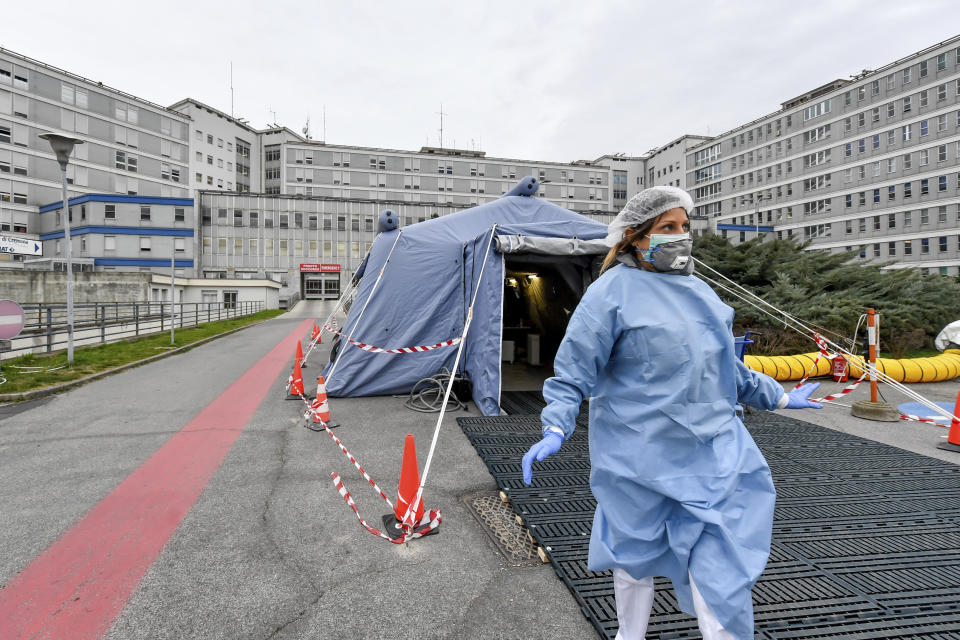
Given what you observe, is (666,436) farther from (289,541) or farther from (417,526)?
(289,541)

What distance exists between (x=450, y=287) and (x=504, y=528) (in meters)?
4.80

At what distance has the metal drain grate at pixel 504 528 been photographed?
312 centimetres

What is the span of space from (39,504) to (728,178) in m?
73.7

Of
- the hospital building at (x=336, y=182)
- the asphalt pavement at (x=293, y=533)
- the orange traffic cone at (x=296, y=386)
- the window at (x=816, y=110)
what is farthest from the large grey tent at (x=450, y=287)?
the window at (x=816, y=110)

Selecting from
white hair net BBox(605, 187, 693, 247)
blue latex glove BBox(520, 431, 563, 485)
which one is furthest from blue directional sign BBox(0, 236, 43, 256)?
white hair net BBox(605, 187, 693, 247)

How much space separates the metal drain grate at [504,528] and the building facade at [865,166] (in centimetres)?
3925

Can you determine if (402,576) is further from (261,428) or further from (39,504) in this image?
(261,428)

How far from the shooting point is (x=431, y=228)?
848 cm

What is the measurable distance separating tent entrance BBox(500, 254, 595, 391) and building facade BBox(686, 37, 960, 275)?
102 ft

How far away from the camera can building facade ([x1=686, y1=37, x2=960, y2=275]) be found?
40.7m

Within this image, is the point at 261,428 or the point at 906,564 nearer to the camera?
the point at 906,564

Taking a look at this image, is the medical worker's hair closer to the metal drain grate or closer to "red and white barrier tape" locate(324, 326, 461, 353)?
the metal drain grate

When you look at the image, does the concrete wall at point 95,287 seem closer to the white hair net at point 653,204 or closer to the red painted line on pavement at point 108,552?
the red painted line on pavement at point 108,552

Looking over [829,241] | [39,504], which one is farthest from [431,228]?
[829,241]
